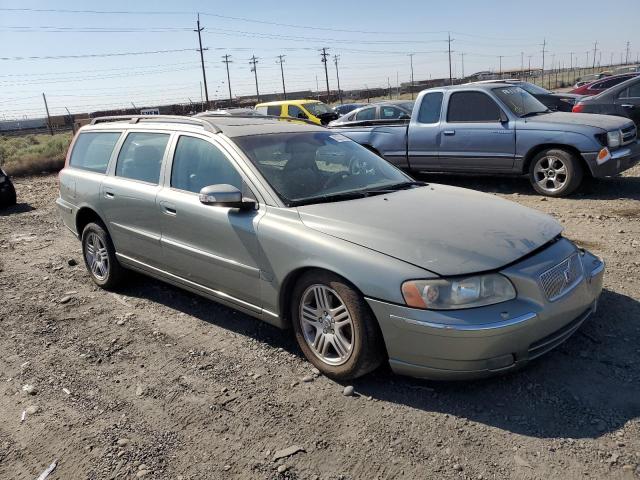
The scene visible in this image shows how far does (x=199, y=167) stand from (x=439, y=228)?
6.58ft

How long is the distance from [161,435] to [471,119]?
24.5ft

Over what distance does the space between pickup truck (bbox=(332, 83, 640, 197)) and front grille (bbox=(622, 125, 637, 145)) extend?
0.5 inches

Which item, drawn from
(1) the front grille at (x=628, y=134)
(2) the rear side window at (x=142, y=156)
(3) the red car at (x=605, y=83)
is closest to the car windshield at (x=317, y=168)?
(2) the rear side window at (x=142, y=156)

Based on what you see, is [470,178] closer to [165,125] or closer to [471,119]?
[471,119]

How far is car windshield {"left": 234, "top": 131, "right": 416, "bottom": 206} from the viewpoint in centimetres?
401

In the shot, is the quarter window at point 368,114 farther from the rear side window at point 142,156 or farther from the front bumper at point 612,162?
the rear side window at point 142,156

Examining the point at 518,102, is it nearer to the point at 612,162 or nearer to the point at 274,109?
the point at 612,162

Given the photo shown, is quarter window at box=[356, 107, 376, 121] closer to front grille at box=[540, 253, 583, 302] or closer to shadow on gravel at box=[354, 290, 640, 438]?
shadow on gravel at box=[354, 290, 640, 438]

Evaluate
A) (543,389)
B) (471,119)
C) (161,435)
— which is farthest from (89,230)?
(471,119)

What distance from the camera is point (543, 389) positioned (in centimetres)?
326

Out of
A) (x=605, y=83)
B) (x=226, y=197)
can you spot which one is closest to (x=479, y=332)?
(x=226, y=197)

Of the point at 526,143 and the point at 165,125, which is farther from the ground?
the point at 165,125

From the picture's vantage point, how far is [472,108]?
9.06 m

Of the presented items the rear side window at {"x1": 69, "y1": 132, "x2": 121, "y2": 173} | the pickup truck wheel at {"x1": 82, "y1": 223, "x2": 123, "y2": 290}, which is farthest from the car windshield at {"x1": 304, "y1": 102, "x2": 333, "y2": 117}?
the pickup truck wheel at {"x1": 82, "y1": 223, "x2": 123, "y2": 290}
